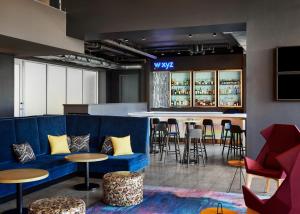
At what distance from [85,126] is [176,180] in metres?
2.11

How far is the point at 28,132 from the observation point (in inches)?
235

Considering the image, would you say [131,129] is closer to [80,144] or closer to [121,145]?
[121,145]

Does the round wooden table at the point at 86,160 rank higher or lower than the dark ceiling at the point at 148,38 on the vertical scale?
lower

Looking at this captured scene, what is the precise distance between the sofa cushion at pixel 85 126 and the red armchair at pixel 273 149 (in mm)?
3078

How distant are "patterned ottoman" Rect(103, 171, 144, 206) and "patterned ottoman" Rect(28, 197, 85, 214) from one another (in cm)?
99

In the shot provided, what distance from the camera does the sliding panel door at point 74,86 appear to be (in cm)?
1313

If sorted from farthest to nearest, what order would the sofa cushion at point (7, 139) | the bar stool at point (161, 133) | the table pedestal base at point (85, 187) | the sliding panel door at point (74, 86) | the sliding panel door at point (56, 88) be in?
1. the sliding panel door at point (74, 86)
2. the sliding panel door at point (56, 88)
3. the bar stool at point (161, 133)
4. the table pedestal base at point (85, 187)
5. the sofa cushion at point (7, 139)

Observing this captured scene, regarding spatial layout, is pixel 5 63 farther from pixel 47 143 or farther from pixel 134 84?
pixel 134 84

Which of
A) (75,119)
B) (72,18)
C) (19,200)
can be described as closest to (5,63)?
(72,18)

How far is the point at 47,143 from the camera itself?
6.40m

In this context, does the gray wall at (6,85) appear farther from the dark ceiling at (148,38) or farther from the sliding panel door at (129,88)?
the sliding panel door at (129,88)

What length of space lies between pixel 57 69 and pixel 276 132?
357 inches

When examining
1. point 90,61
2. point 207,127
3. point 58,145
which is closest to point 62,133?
point 58,145

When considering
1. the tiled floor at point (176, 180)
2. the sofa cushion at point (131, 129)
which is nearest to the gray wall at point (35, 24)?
the sofa cushion at point (131, 129)
